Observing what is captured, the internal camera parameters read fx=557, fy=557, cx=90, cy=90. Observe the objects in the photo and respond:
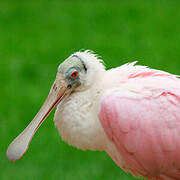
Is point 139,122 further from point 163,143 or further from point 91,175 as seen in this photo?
point 91,175

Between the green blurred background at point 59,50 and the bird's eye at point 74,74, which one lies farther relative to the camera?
the green blurred background at point 59,50

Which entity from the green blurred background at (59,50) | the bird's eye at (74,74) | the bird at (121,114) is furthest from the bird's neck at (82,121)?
the green blurred background at (59,50)

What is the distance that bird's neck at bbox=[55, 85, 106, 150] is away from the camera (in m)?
4.16

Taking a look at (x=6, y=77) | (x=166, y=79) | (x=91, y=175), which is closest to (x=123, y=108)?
(x=166, y=79)

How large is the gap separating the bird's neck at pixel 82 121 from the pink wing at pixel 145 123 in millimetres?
93

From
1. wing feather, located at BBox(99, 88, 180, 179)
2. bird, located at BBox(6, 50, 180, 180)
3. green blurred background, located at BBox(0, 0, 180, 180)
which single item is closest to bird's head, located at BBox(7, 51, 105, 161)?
bird, located at BBox(6, 50, 180, 180)

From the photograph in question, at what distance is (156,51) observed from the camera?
30.1ft

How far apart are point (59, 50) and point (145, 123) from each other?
18.4 ft

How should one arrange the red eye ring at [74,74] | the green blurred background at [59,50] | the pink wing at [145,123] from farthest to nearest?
the green blurred background at [59,50] → the red eye ring at [74,74] → the pink wing at [145,123]

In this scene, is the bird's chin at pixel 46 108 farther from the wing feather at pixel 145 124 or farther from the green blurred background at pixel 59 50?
the green blurred background at pixel 59 50

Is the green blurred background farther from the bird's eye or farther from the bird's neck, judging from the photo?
the bird's eye

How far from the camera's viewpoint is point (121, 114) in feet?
13.3

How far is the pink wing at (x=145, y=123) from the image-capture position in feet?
13.3

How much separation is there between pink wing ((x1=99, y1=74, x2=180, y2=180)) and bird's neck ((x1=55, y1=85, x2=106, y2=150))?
93 millimetres
